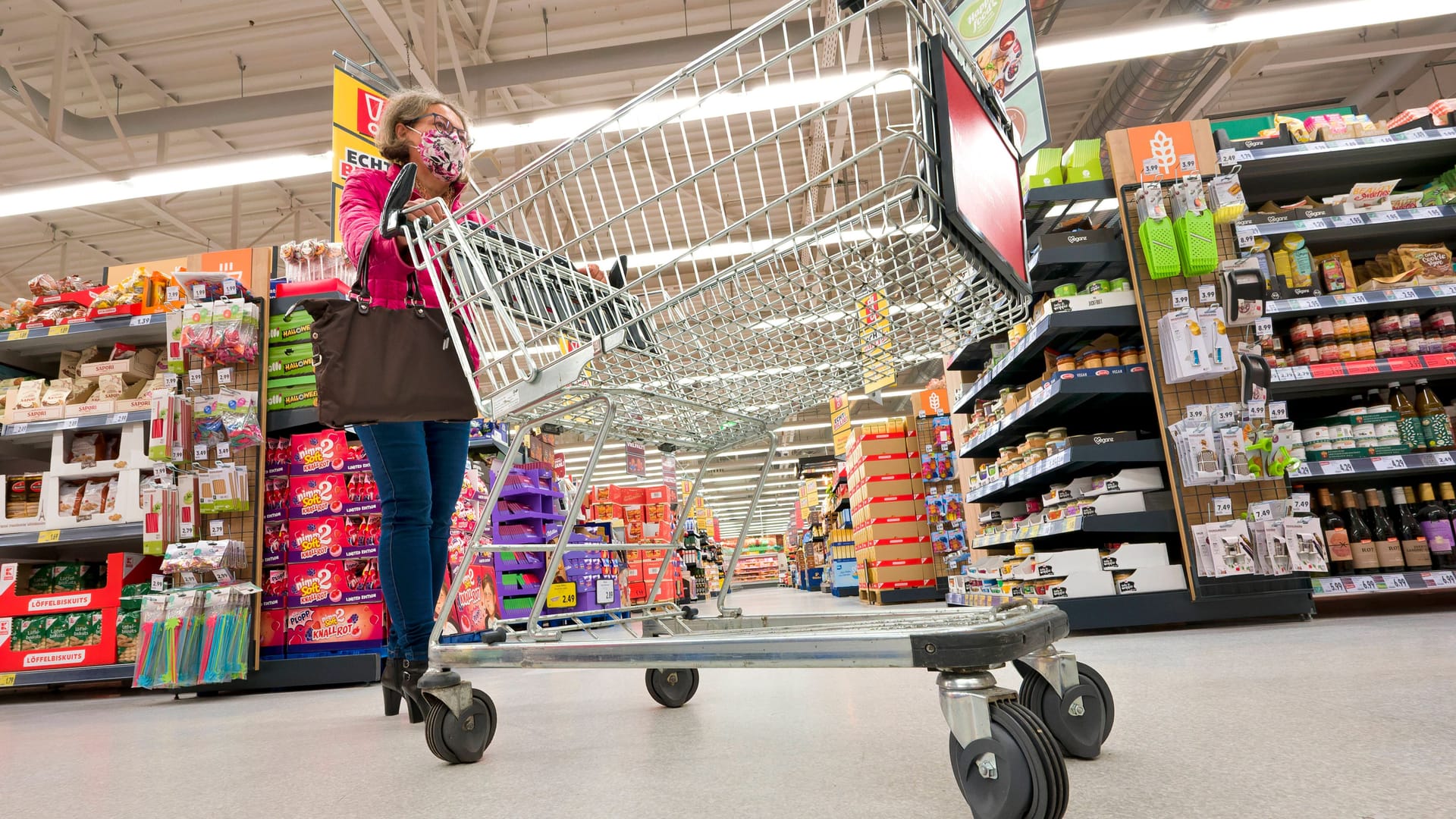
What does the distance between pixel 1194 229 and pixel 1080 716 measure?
2808 millimetres

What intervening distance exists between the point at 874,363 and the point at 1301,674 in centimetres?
139

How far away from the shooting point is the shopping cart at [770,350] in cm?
103

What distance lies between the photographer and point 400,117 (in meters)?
2.02

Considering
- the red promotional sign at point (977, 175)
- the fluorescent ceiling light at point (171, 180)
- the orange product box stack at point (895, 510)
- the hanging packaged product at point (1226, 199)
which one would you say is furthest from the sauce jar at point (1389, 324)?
the fluorescent ceiling light at point (171, 180)

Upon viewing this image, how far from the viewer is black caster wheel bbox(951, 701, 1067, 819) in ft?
3.06

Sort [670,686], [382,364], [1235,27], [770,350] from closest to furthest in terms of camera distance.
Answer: [770,350] → [382,364] → [670,686] → [1235,27]

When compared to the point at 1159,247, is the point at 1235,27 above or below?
above

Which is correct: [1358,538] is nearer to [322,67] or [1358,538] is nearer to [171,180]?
[171,180]

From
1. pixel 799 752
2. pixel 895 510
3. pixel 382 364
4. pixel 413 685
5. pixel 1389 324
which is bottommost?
pixel 799 752

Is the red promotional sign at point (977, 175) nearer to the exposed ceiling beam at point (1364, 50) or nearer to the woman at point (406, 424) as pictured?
the woman at point (406, 424)

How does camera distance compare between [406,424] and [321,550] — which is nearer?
[406,424]

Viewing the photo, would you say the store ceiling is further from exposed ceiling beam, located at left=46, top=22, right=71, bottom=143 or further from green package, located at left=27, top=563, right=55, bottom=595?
green package, located at left=27, top=563, right=55, bottom=595

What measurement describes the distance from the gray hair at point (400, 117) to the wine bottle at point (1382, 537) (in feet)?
13.3

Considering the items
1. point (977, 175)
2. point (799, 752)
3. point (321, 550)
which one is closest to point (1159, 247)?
point (977, 175)
